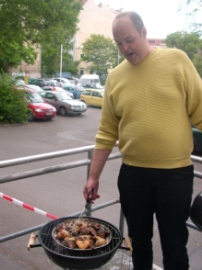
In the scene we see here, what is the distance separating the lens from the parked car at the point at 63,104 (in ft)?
65.4

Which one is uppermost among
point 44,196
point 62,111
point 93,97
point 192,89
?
point 192,89

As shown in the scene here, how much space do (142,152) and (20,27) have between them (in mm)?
13704

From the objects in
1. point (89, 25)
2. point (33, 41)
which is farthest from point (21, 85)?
point (89, 25)

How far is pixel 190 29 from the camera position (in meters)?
14.3

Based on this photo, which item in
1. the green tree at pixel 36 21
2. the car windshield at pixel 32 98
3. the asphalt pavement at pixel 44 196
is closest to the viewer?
the asphalt pavement at pixel 44 196

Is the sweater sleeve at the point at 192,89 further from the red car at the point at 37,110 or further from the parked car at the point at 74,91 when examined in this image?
the parked car at the point at 74,91

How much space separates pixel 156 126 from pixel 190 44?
133ft

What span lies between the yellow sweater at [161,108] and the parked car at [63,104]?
58.9 feet

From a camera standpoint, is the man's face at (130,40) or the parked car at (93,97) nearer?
the man's face at (130,40)

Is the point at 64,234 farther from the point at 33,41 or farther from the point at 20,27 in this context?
the point at 33,41

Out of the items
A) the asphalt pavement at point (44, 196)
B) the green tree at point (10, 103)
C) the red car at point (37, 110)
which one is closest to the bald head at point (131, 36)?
the asphalt pavement at point (44, 196)

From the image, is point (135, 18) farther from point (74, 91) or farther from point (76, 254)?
point (74, 91)

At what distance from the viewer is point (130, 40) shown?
76.4 inches

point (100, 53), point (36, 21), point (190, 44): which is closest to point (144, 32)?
point (36, 21)
